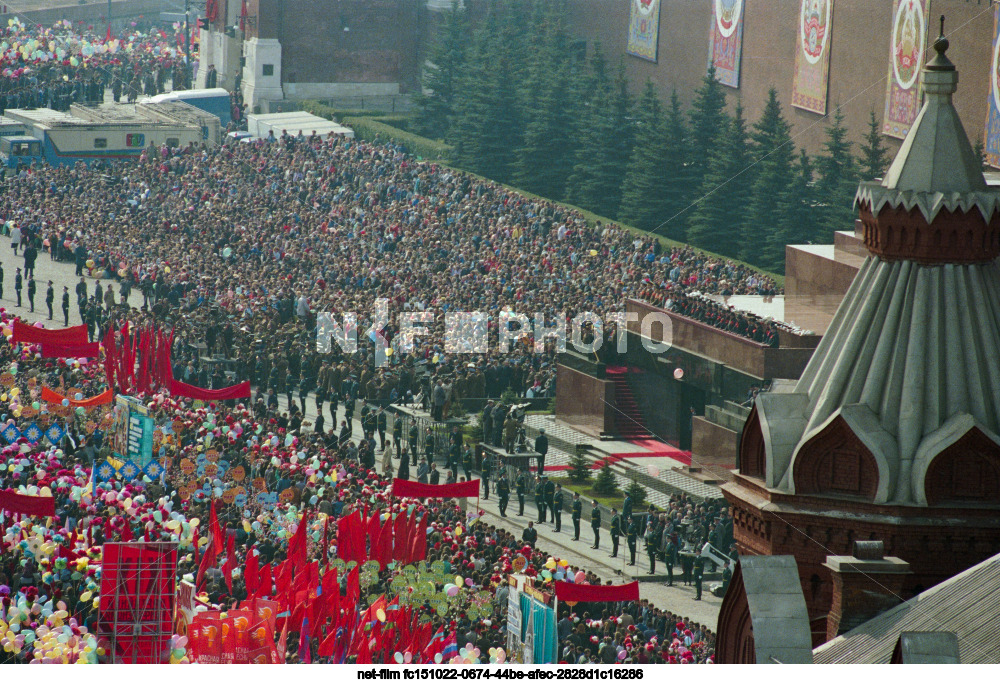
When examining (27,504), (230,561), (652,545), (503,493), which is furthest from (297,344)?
(230,561)

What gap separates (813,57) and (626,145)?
26.4ft

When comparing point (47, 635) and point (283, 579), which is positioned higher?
point (47, 635)

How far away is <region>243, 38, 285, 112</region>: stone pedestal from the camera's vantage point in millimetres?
102688

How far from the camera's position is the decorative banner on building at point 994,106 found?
56.1 meters

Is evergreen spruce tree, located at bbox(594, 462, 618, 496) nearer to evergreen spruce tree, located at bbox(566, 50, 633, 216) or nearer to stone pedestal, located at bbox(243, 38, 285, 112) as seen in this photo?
evergreen spruce tree, located at bbox(566, 50, 633, 216)

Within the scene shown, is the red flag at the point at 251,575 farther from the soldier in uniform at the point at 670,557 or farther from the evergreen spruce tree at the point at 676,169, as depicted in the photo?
the evergreen spruce tree at the point at 676,169

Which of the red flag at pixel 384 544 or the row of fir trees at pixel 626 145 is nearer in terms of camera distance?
the red flag at pixel 384 544

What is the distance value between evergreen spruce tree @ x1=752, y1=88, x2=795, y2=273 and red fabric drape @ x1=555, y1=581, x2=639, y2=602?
32.6 m

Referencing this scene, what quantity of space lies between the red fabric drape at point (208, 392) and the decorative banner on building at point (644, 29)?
4966 centimetres

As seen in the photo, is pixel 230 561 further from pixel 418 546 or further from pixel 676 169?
pixel 676 169

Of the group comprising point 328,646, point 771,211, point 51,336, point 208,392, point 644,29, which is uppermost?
point 644,29

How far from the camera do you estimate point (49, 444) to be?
125 ft

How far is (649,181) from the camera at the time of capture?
7000cm

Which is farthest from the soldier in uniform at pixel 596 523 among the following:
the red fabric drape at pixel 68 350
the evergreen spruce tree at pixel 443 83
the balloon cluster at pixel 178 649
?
the evergreen spruce tree at pixel 443 83
